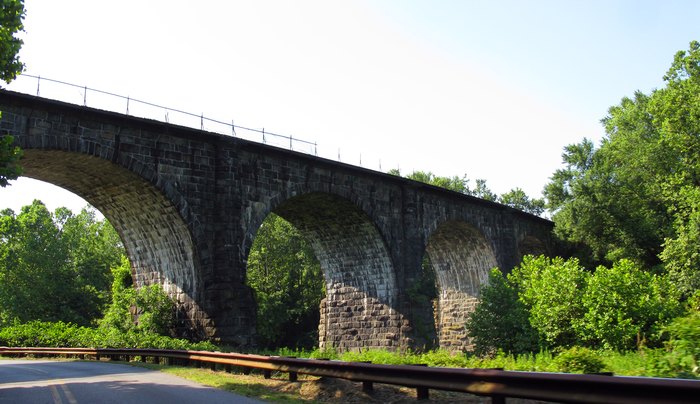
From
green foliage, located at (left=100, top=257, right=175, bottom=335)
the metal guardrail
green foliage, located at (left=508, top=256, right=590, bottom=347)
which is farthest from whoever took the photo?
green foliage, located at (left=508, top=256, right=590, bottom=347)

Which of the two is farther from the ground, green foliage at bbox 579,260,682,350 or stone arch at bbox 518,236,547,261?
stone arch at bbox 518,236,547,261

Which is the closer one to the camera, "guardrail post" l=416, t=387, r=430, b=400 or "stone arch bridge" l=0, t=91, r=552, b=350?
"guardrail post" l=416, t=387, r=430, b=400

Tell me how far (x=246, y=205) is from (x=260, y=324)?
26657 mm

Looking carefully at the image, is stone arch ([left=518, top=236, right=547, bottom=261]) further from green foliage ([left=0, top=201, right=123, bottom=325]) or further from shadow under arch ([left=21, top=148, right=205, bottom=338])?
green foliage ([left=0, top=201, right=123, bottom=325])

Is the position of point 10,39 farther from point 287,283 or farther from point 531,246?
point 287,283

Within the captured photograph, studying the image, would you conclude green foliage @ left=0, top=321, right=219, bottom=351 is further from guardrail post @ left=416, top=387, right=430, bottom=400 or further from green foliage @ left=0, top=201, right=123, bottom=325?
green foliage @ left=0, top=201, right=123, bottom=325

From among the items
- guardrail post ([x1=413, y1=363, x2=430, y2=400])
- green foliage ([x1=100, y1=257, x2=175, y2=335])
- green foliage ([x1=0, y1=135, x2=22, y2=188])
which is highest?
green foliage ([x1=0, y1=135, x2=22, y2=188])

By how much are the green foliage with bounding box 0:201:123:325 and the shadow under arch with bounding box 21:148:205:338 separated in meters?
33.9

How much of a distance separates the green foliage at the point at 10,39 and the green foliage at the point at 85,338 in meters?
9.71

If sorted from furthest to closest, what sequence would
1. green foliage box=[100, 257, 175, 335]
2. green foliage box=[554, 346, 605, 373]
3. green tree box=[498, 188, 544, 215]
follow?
green tree box=[498, 188, 544, 215] → green foliage box=[100, 257, 175, 335] → green foliage box=[554, 346, 605, 373]

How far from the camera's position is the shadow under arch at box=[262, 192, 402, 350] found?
94.6ft

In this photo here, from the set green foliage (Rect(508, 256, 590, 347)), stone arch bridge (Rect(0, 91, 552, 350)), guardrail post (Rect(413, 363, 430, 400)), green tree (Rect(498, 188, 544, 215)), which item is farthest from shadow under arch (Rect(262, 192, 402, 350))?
green tree (Rect(498, 188, 544, 215))

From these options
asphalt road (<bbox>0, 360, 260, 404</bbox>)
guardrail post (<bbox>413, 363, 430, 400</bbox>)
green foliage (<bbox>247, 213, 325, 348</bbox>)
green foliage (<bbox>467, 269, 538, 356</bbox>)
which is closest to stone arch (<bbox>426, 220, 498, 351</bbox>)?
green foliage (<bbox>467, 269, 538, 356</bbox>)

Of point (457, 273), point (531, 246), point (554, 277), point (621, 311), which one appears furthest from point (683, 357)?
point (531, 246)
